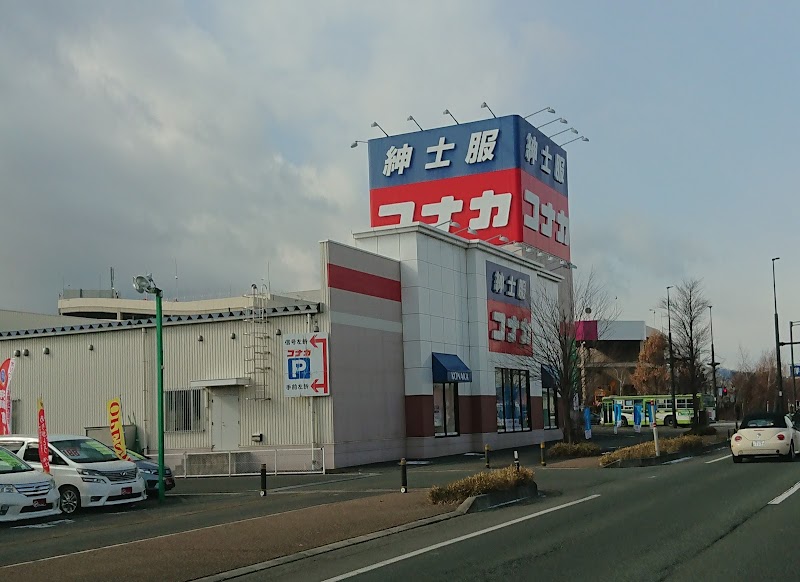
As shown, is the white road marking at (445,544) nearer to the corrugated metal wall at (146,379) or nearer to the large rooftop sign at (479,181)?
the corrugated metal wall at (146,379)

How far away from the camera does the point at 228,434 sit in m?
34.5

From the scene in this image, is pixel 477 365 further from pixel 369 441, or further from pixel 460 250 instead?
pixel 369 441

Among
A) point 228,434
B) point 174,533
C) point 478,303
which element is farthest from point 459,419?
point 174,533

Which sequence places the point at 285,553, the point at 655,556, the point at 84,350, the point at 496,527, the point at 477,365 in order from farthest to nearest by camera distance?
the point at 477,365
the point at 84,350
the point at 496,527
the point at 285,553
the point at 655,556

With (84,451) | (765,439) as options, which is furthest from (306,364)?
(765,439)

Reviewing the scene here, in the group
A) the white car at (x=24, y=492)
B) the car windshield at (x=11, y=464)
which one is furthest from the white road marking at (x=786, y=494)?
the car windshield at (x=11, y=464)

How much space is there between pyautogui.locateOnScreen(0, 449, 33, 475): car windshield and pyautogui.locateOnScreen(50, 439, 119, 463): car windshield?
138 centimetres

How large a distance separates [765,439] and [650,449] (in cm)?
456

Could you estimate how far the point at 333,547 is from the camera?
13625mm

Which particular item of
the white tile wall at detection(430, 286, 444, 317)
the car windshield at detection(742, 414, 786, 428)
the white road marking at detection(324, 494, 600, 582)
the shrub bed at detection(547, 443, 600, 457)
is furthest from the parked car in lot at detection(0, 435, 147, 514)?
the car windshield at detection(742, 414, 786, 428)

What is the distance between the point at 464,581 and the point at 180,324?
89.0 ft

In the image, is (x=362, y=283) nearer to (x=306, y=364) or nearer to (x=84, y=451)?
(x=306, y=364)

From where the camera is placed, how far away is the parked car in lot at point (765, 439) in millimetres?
27953

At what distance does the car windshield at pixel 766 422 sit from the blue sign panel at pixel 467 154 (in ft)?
83.3
